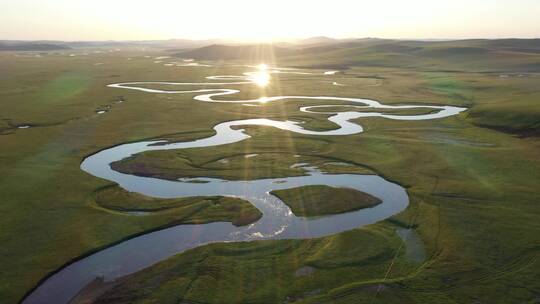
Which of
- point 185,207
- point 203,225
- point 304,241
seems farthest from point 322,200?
point 185,207

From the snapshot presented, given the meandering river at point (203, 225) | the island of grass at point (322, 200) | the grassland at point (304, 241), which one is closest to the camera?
the grassland at point (304, 241)

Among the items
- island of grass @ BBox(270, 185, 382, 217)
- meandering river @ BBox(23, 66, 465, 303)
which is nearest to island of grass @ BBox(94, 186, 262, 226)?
meandering river @ BBox(23, 66, 465, 303)

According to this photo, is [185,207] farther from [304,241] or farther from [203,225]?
[304,241]

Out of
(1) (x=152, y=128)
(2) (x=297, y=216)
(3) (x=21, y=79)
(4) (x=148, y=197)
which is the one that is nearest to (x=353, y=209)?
(2) (x=297, y=216)

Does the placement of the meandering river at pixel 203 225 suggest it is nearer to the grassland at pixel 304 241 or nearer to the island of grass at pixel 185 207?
the island of grass at pixel 185 207

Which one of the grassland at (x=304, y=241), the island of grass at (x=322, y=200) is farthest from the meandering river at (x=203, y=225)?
the grassland at (x=304, y=241)

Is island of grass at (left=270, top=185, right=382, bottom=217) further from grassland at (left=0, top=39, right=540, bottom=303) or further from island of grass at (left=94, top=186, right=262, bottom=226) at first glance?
grassland at (left=0, top=39, right=540, bottom=303)
